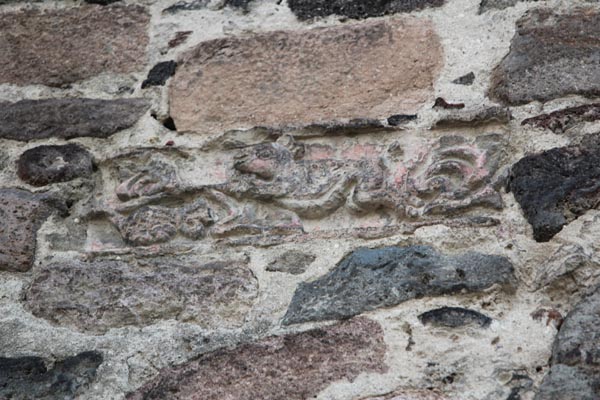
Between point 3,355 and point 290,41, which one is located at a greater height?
point 290,41

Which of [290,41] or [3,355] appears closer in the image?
[3,355]

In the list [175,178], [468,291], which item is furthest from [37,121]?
[468,291]

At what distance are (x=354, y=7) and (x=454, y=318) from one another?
0.79 meters

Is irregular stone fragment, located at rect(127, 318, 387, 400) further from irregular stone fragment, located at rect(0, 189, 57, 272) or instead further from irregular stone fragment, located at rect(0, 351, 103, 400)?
irregular stone fragment, located at rect(0, 189, 57, 272)

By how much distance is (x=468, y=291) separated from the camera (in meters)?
1.88

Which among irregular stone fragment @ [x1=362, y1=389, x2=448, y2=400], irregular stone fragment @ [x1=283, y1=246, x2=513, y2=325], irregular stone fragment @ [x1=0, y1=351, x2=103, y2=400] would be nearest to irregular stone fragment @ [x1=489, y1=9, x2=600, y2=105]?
irregular stone fragment @ [x1=283, y1=246, x2=513, y2=325]

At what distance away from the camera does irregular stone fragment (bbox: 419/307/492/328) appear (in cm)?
183

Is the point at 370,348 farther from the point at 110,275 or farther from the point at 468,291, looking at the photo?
the point at 110,275

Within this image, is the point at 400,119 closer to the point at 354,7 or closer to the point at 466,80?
the point at 466,80

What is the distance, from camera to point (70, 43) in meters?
2.52

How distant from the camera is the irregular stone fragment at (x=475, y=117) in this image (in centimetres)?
211

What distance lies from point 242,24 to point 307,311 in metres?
0.75

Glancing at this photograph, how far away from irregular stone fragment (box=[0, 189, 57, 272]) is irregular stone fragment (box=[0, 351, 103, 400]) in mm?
232

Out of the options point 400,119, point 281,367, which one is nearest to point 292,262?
A: point 281,367
